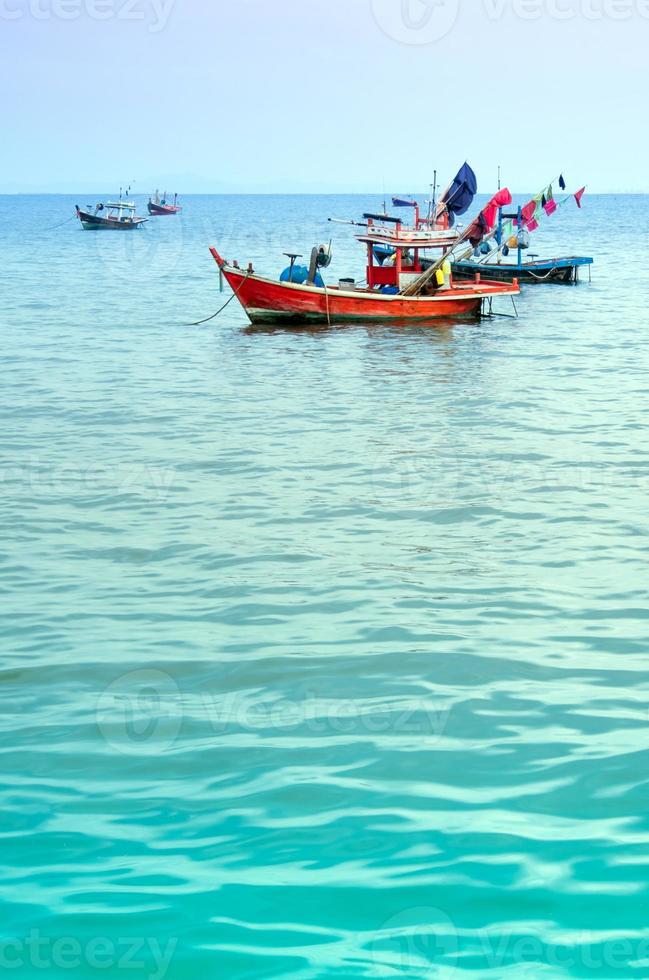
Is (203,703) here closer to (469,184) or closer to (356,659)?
(356,659)

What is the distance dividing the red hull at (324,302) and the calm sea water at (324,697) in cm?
1294

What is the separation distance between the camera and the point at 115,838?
17.6 ft

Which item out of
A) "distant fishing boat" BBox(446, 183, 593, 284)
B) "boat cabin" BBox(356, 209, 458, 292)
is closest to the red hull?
"boat cabin" BBox(356, 209, 458, 292)

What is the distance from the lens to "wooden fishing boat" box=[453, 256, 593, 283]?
45.3 metres

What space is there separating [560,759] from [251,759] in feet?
5.36

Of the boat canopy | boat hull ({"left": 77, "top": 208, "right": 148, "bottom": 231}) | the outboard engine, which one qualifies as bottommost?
the outboard engine

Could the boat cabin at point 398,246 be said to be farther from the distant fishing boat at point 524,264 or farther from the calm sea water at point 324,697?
the calm sea water at point 324,697

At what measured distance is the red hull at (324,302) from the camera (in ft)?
99.8

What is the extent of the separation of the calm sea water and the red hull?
1294 cm

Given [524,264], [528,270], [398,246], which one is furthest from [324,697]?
[528,270]

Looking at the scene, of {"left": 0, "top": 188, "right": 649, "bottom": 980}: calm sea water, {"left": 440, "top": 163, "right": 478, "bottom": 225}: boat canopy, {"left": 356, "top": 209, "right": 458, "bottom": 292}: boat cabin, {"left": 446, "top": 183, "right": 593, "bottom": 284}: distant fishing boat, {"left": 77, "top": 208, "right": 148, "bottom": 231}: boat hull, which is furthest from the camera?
{"left": 77, "top": 208, "right": 148, "bottom": 231}: boat hull

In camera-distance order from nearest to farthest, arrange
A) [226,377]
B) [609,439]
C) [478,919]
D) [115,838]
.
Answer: [478,919], [115,838], [609,439], [226,377]

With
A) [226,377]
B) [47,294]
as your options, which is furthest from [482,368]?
[47,294]

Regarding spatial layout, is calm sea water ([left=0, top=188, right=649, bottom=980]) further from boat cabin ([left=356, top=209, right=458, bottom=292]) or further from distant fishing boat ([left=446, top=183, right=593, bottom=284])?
distant fishing boat ([left=446, top=183, right=593, bottom=284])
